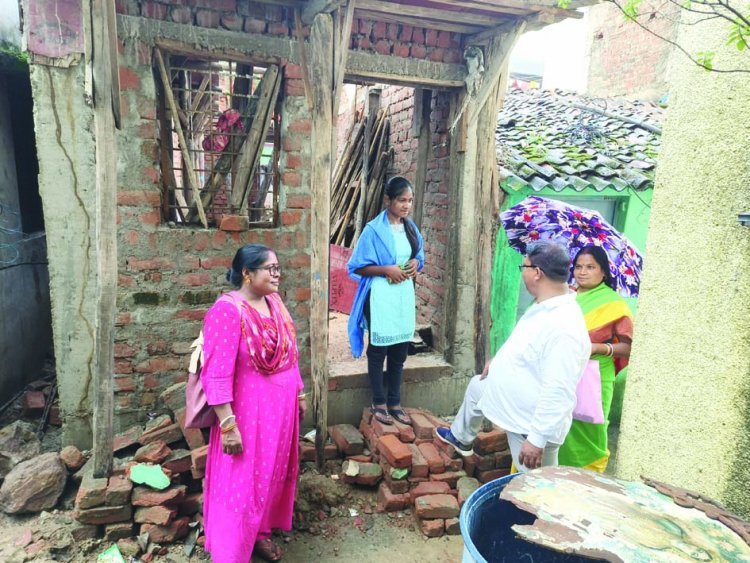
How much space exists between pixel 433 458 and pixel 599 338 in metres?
1.49

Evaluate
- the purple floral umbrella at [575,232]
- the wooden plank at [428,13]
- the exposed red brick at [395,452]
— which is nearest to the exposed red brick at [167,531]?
the exposed red brick at [395,452]

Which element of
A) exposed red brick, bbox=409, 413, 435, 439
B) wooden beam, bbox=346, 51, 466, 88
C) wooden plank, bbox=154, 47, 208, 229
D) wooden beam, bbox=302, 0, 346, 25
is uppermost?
wooden beam, bbox=302, 0, 346, 25

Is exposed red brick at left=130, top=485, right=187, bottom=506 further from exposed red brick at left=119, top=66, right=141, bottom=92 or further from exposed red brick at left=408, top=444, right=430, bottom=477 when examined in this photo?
exposed red brick at left=119, top=66, right=141, bottom=92

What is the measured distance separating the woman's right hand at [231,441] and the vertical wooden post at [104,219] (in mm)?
939

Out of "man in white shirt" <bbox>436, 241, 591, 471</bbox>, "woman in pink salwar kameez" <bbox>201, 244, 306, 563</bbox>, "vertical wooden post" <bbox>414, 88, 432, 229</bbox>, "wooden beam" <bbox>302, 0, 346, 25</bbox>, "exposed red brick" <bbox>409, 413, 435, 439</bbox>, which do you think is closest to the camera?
"man in white shirt" <bbox>436, 241, 591, 471</bbox>

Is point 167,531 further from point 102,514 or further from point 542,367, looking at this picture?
point 542,367

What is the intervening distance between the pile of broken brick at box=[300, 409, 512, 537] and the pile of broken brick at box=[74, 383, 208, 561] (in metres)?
0.85

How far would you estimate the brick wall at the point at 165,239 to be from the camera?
3.42 metres

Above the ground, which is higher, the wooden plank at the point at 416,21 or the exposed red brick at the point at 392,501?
the wooden plank at the point at 416,21

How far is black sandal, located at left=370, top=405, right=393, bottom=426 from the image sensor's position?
4.04m

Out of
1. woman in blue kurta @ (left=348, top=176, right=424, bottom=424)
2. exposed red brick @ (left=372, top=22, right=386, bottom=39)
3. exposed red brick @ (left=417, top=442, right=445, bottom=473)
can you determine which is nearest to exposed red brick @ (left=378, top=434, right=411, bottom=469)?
exposed red brick @ (left=417, top=442, right=445, bottom=473)

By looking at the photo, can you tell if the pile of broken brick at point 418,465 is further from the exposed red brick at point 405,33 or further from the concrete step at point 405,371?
the exposed red brick at point 405,33

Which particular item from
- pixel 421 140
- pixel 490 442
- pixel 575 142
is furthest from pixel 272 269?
pixel 575 142

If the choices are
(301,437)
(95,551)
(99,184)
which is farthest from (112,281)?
(301,437)
